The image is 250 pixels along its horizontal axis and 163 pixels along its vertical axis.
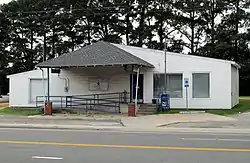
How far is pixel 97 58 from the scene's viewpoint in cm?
2905

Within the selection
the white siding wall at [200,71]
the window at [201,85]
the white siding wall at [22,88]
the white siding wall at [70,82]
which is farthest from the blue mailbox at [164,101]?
the white siding wall at [22,88]

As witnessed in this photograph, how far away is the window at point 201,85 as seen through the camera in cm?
3038

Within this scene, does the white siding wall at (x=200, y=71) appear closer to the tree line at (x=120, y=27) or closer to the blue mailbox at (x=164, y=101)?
the blue mailbox at (x=164, y=101)

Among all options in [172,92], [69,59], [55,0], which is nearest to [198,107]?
[172,92]

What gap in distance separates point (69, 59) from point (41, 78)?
5352mm

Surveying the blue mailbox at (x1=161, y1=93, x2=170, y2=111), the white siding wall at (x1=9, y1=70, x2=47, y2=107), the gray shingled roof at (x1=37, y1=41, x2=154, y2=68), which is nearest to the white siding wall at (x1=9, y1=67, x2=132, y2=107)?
the white siding wall at (x1=9, y1=70, x2=47, y2=107)

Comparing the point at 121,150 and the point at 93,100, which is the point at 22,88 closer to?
the point at 93,100

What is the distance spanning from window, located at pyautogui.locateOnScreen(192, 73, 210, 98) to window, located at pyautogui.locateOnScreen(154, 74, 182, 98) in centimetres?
110

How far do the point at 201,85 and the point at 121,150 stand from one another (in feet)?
65.6

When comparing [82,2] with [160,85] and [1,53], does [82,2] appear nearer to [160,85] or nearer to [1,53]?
[1,53]

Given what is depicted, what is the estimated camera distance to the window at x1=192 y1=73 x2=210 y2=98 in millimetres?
30375

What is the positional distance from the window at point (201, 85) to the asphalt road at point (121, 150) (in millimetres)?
16719

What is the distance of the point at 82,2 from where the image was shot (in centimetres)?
6034

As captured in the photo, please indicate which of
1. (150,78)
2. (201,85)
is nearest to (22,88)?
(150,78)
